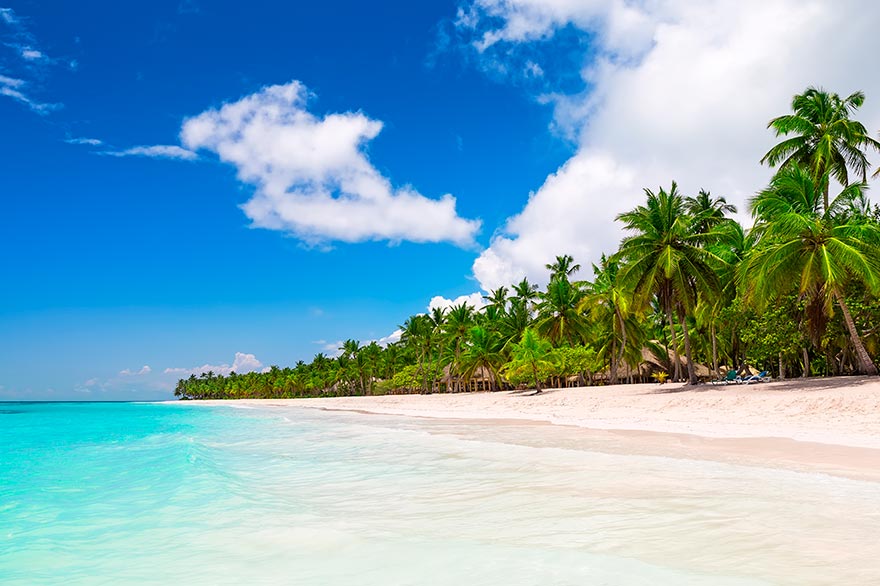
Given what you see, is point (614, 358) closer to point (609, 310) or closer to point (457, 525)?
point (609, 310)

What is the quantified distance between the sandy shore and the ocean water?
1280 millimetres

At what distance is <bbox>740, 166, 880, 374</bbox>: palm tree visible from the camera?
18312mm

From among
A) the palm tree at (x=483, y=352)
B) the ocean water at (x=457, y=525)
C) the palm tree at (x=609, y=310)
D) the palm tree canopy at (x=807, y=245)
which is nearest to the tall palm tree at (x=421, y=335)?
the palm tree at (x=483, y=352)

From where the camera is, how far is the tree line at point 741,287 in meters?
19.5

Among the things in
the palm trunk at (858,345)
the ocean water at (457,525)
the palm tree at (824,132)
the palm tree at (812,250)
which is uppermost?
the palm tree at (824,132)

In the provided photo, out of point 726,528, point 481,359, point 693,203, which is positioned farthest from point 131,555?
point 481,359

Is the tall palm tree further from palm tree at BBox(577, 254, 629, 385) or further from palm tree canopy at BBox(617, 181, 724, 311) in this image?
palm tree canopy at BBox(617, 181, 724, 311)

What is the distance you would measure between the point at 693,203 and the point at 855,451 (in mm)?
22520

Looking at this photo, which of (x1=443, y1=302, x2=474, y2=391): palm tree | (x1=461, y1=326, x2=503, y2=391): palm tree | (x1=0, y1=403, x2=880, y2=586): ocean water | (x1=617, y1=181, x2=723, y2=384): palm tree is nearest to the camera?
(x1=0, y1=403, x2=880, y2=586): ocean water

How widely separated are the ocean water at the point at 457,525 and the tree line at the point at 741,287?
44.1 feet

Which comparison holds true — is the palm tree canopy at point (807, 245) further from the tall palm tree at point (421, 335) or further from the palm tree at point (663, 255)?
the tall palm tree at point (421, 335)

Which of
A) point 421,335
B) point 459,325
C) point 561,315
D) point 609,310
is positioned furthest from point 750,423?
point 421,335

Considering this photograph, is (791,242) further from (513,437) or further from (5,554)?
(5,554)

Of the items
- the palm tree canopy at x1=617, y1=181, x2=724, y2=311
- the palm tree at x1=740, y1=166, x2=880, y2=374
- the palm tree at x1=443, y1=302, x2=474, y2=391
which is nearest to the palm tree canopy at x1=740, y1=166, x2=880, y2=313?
the palm tree at x1=740, y1=166, x2=880, y2=374
